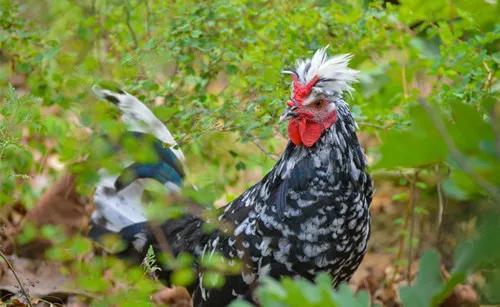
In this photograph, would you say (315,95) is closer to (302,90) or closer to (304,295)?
(302,90)

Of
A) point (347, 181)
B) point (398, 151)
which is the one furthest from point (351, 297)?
point (347, 181)

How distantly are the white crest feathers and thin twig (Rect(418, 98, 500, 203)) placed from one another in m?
2.60

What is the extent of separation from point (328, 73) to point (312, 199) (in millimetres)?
596

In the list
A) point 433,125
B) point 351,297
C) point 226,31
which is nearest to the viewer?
point 433,125

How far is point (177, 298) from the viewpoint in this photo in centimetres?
557

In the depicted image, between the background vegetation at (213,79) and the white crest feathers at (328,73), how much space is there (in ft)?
0.94

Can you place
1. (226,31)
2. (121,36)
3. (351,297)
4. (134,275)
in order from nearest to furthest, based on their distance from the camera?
(351,297) → (134,275) → (226,31) → (121,36)

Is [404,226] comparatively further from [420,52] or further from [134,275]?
[134,275]

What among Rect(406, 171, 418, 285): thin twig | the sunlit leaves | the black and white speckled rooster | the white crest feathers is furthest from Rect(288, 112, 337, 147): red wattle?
the sunlit leaves

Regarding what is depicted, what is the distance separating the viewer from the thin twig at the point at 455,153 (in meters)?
1.23

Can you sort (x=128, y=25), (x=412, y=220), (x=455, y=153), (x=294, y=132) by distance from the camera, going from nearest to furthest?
(x=455, y=153)
(x=294, y=132)
(x=128, y=25)
(x=412, y=220)

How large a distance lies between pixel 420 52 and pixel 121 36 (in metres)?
1.87

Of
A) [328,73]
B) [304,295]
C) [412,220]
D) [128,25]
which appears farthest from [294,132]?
[304,295]

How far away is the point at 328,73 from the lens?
12.7ft
